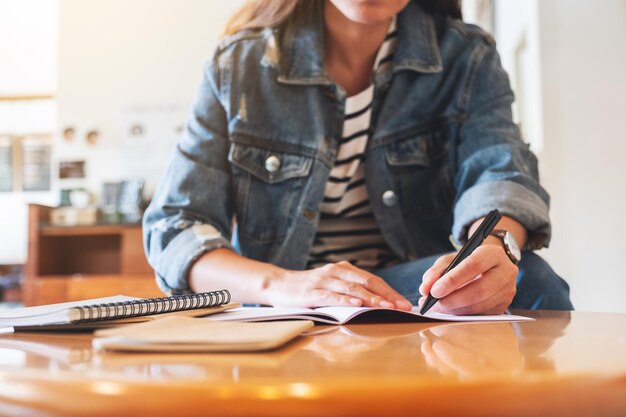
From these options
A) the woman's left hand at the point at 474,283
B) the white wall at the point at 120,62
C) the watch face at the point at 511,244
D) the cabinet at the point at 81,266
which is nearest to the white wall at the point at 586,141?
the watch face at the point at 511,244

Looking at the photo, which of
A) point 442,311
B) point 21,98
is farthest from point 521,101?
point 21,98

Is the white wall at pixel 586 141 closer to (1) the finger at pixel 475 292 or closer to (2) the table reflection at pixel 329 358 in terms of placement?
(1) the finger at pixel 475 292

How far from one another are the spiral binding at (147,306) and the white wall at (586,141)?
5.19 feet

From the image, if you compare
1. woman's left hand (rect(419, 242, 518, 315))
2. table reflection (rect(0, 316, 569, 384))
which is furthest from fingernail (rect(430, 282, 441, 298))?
table reflection (rect(0, 316, 569, 384))

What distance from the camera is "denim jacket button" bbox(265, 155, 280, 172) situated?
3.67 ft

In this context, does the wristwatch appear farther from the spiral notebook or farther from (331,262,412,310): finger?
the spiral notebook

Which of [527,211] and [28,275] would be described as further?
[28,275]

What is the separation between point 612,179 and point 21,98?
5.04m

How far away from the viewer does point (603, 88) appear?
198 centimetres

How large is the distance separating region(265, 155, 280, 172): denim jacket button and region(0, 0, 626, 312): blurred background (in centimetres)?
117

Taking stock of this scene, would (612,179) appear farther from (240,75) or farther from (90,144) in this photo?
(90,144)

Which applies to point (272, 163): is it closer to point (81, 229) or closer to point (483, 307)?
point (483, 307)

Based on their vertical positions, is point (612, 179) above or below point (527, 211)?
below

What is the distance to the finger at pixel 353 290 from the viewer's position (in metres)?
0.65
